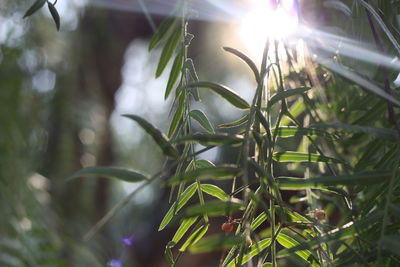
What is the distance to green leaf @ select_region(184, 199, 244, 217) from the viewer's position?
0.93 ft

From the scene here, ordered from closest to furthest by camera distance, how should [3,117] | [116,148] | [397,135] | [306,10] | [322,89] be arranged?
[397,135]
[322,89]
[306,10]
[3,117]
[116,148]

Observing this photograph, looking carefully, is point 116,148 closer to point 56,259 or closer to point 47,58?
point 47,58

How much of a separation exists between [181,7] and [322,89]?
0.30 metres

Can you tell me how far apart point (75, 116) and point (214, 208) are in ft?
5.49

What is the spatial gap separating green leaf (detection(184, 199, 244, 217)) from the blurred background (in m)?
0.60

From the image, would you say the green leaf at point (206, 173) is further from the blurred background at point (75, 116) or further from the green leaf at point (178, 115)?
the blurred background at point (75, 116)

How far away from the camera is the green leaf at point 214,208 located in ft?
0.93

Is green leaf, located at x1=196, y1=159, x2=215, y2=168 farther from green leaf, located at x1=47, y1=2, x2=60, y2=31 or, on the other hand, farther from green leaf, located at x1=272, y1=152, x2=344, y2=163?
green leaf, located at x1=47, y1=2, x2=60, y2=31

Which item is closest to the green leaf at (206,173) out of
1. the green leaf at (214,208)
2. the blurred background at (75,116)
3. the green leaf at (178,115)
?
the green leaf at (214,208)

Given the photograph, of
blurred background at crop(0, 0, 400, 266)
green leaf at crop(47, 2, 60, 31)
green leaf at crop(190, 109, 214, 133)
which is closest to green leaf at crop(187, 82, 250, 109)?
green leaf at crop(190, 109, 214, 133)

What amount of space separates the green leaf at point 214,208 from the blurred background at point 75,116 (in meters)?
0.60

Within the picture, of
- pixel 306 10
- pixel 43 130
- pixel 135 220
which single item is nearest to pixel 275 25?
pixel 306 10

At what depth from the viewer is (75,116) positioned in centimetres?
190

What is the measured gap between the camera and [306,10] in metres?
0.89
